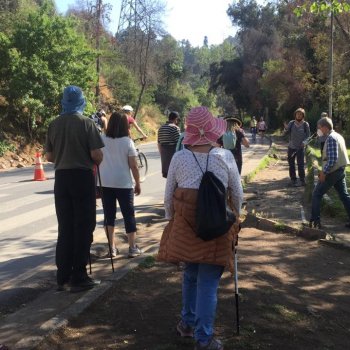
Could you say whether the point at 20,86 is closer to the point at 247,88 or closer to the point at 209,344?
the point at 209,344

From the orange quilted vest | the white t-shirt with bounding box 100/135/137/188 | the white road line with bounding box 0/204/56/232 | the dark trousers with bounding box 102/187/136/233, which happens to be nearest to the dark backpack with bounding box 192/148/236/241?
the orange quilted vest

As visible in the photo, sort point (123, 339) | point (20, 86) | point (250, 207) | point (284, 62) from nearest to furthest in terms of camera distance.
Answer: point (123, 339) < point (250, 207) < point (20, 86) < point (284, 62)

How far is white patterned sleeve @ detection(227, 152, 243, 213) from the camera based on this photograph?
3.61 m

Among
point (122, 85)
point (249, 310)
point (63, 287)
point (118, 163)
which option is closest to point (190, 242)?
point (249, 310)

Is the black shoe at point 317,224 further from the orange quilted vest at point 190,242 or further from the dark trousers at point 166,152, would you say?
the orange quilted vest at point 190,242

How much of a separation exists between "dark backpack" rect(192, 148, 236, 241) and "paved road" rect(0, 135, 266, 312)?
265cm

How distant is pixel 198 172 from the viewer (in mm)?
3521

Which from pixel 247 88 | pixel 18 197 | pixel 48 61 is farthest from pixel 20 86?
pixel 247 88

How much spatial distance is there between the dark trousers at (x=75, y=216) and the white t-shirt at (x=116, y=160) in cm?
92

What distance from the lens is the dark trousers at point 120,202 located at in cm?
600

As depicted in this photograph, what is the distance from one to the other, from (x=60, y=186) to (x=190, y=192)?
184 cm

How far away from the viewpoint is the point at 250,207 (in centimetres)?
966

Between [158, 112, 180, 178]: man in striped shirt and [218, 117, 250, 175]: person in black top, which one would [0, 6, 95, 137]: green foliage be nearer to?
[218, 117, 250, 175]: person in black top

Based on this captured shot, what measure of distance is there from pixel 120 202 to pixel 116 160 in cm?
52
